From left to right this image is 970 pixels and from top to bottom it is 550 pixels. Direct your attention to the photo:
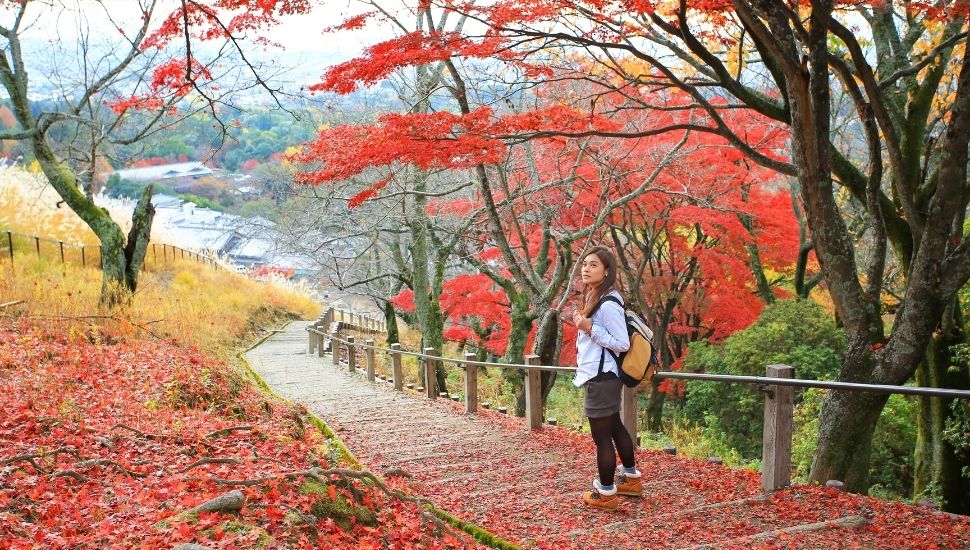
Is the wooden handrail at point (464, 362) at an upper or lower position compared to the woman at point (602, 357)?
lower

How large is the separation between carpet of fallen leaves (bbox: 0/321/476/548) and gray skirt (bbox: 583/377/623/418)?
121 cm

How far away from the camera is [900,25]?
977 centimetres

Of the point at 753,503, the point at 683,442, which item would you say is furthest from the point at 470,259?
the point at 753,503

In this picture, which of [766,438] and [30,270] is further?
[30,270]

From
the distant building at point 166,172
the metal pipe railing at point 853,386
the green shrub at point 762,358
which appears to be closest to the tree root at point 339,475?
the metal pipe railing at point 853,386

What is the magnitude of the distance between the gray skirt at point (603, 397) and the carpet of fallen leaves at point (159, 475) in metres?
1.21

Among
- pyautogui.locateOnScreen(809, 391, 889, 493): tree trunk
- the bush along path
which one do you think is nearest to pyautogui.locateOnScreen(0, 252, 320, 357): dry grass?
the bush along path

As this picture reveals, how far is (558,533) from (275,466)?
175 cm

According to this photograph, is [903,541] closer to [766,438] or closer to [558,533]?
[766,438]

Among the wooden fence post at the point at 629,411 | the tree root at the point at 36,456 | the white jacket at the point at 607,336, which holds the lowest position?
the wooden fence post at the point at 629,411

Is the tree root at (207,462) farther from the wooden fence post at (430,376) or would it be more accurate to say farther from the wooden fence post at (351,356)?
the wooden fence post at (351,356)

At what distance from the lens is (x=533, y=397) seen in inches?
324

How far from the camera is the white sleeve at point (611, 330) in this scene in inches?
188

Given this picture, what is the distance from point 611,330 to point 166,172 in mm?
54280
